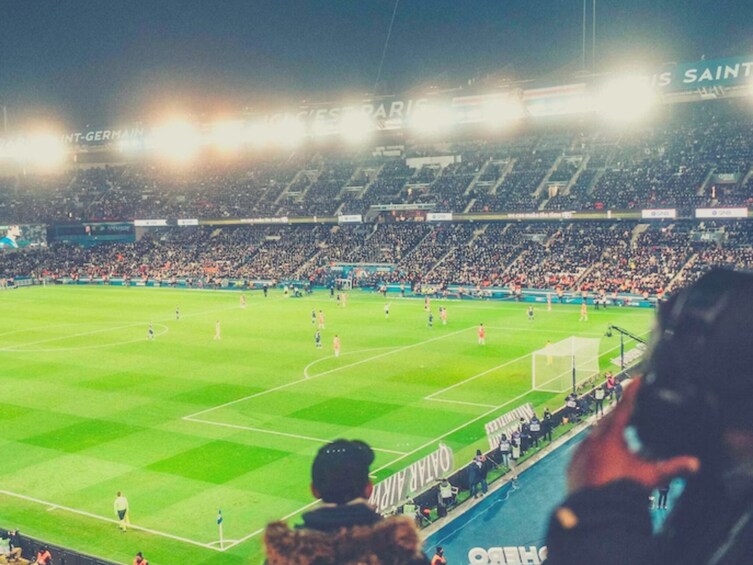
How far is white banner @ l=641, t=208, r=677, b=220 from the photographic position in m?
60.8

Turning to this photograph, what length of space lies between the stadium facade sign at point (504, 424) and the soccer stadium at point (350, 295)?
3.5 inches

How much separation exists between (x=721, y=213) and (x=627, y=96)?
10824 millimetres

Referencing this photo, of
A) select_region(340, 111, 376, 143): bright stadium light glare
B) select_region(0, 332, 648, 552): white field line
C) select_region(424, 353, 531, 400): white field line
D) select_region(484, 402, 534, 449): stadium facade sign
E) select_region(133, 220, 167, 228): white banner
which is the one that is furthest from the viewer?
select_region(133, 220, 167, 228): white banner

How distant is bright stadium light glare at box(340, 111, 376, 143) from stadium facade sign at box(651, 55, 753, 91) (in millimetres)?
24033

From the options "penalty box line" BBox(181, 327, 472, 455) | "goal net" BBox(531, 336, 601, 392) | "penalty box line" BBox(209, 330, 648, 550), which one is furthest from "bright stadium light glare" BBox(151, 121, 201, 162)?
"penalty box line" BBox(209, 330, 648, 550)

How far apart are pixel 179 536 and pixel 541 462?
9809 mm

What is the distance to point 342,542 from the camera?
242 centimetres

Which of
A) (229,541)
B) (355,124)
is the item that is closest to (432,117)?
Result: (355,124)

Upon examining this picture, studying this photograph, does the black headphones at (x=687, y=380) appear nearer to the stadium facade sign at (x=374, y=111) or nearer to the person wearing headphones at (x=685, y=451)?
the person wearing headphones at (x=685, y=451)

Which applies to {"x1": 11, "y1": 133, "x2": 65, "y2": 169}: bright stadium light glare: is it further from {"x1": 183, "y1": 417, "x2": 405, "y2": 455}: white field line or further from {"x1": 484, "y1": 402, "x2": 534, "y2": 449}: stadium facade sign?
{"x1": 484, "y1": 402, "x2": 534, "y2": 449}: stadium facade sign

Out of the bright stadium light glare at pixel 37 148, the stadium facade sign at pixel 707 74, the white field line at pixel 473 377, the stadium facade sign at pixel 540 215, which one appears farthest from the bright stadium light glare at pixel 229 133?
the white field line at pixel 473 377

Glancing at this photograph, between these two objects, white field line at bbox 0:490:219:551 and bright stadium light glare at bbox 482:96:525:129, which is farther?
bright stadium light glare at bbox 482:96:525:129

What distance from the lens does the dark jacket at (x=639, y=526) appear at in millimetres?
1468

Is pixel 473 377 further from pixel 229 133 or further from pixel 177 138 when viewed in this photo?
pixel 177 138
